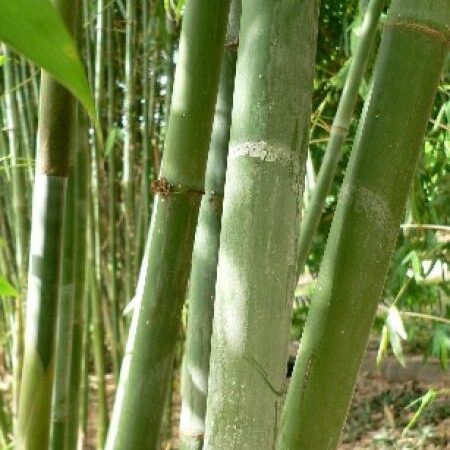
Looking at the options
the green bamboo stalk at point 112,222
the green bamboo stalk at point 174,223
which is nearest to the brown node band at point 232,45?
the green bamboo stalk at point 174,223

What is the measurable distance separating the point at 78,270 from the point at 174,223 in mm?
324

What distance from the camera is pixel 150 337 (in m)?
0.53

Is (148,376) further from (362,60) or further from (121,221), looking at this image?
(121,221)

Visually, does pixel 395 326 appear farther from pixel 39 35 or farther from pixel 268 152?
pixel 39 35

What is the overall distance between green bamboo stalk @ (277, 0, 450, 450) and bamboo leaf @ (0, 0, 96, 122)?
1.04 feet

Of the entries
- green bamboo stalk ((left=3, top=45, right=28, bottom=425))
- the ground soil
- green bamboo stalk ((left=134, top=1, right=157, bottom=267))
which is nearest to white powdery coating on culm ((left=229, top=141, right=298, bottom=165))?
green bamboo stalk ((left=3, top=45, right=28, bottom=425))

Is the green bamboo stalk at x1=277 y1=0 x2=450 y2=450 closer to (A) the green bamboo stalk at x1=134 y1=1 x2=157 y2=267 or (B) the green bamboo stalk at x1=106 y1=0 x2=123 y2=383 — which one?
(A) the green bamboo stalk at x1=134 y1=1 x2=157 y2=267

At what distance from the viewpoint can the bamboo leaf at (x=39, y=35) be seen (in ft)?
0.63

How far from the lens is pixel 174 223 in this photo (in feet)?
1.72

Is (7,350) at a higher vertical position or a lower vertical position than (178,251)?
lower

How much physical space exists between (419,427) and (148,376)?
2.86 meters

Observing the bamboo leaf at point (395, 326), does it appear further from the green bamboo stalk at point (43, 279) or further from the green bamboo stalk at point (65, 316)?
the green bamboo stalk at point (43, 279)

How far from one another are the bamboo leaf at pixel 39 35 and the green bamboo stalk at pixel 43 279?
1.35 ft

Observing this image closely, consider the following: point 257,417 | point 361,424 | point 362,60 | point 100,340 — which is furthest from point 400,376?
point 257,417
